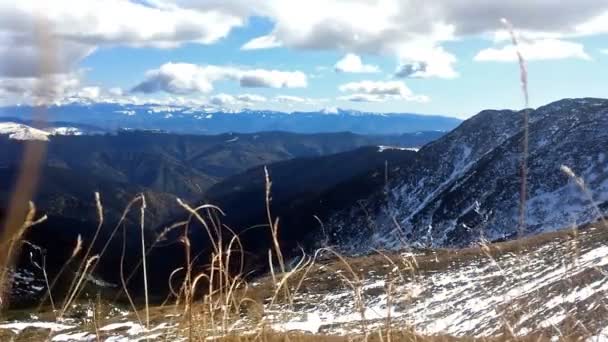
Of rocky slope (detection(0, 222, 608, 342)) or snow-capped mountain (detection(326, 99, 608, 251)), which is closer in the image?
rocky slope (detection(0, 222, 608, 342))

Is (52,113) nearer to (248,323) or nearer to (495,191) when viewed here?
(248,323)

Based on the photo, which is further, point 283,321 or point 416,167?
point 416,167

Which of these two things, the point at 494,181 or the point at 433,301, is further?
the point at 494,181

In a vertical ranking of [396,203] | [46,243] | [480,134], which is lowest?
[46,243]

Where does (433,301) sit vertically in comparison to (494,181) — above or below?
above

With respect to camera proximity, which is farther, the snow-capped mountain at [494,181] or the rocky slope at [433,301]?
the snow-capped mountain at [494,181]

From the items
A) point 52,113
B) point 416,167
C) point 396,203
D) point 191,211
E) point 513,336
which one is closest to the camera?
point 191,211

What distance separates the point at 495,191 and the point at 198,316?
11327cm

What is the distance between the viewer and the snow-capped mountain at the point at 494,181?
95.6m

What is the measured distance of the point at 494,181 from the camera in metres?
115

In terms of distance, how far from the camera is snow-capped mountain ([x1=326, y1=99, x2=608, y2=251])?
9562 centimetres

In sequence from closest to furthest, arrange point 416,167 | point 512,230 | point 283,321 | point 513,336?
1. point 513,336
2. point 283,321
3. point 512,230
4. point 416,167

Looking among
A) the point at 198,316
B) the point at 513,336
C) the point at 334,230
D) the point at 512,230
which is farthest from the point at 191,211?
the point at 334,230

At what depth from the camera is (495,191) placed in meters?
111
